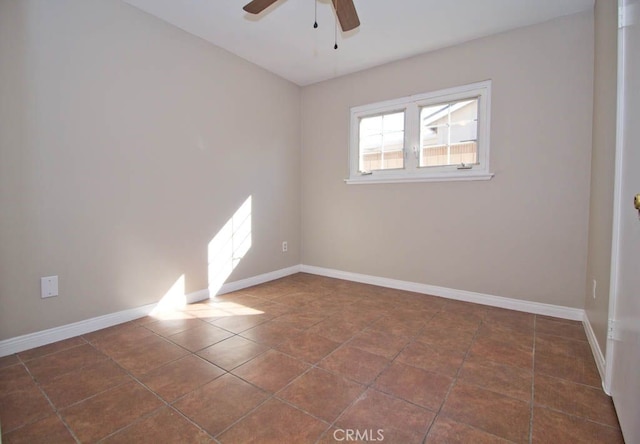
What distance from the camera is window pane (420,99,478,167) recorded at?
2.86 metres

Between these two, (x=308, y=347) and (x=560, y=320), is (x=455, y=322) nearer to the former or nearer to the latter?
(x=560, y=320)

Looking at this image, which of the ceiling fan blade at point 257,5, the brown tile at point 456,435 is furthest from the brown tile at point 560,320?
the ceiling fan blade at point 257,5

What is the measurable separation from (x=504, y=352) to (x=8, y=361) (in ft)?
9.89

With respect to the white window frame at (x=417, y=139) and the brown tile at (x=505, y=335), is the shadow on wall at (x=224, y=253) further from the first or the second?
the brown tile at (x=505, y=335)

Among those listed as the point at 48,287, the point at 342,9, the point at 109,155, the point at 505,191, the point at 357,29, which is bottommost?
the point at 48,287

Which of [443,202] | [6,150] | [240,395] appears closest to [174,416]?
[240,395]

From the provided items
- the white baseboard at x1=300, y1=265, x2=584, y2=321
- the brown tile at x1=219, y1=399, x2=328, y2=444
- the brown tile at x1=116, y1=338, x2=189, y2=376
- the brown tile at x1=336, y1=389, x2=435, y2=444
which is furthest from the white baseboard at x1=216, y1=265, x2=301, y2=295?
the brown tile at x1=336, y1=389, x2=435, y2=444

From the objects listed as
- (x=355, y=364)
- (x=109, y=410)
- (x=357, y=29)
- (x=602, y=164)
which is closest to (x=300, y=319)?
(x=355, y=364)

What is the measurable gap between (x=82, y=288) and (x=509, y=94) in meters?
3.75

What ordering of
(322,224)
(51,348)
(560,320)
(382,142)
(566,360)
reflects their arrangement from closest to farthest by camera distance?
(566,360)
(51,348)
(560,320)
(382,142)
(322,224)

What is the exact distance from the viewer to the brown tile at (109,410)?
1240 mm

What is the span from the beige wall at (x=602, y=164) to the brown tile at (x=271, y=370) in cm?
175

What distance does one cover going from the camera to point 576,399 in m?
1.46

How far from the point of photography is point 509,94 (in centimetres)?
263
